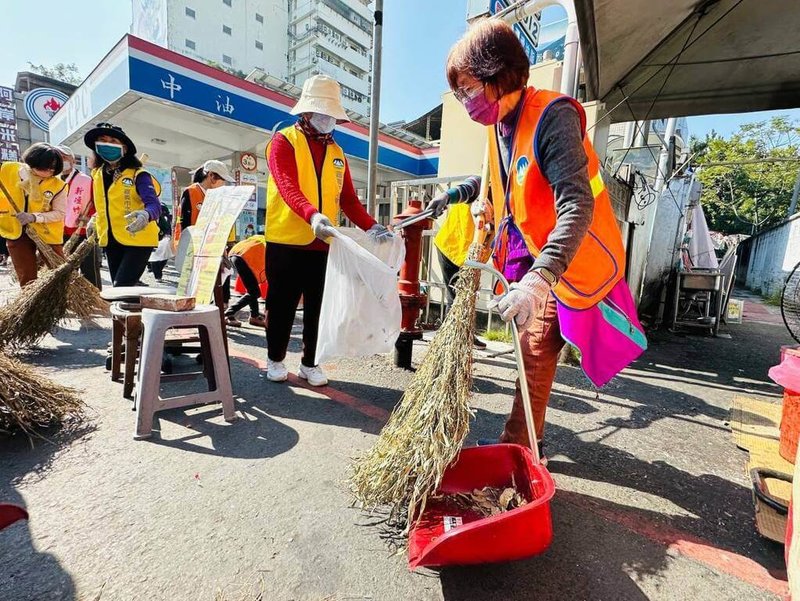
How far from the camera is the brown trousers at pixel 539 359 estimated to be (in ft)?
5.95

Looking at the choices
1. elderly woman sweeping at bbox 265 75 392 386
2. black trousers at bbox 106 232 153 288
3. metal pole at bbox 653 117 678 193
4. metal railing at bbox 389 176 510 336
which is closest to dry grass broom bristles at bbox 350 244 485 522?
elderly woman sweeping at bbox 265 75 392 386

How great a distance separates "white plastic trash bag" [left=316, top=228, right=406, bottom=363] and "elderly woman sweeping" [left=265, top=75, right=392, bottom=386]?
0.37 meters

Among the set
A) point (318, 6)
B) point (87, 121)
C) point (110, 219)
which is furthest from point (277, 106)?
point (318, 6)

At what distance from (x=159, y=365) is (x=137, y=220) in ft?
5.42

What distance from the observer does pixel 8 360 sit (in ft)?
7.37

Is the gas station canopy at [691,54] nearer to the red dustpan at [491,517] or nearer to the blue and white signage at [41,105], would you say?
the red dustpan at [491,517]

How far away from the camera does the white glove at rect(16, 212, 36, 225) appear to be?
401cm

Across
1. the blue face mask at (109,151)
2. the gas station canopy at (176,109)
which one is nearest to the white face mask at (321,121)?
the blue face mask at (109,151)

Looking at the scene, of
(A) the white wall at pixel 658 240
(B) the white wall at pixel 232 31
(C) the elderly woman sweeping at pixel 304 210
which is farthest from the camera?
(B) the white wall at pixel 232 31

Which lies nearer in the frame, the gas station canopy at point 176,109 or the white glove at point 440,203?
the white glove at point 440,203

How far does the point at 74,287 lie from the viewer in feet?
13.4

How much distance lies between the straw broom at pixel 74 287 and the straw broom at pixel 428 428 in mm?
3654

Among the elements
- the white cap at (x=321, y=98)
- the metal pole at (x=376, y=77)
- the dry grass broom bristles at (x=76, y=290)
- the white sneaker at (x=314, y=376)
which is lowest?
the white sneaker at (x=314, y=376)

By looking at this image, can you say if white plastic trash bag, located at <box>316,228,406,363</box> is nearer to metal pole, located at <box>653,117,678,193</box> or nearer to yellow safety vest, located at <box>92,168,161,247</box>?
yellow safety vest, located at <box>92,168,161,247</box>
